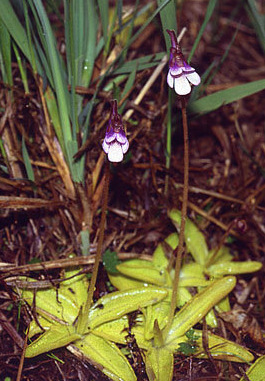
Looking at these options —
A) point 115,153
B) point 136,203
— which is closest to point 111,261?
point 136,203

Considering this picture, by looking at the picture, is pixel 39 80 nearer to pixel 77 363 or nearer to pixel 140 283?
pixel 140 283

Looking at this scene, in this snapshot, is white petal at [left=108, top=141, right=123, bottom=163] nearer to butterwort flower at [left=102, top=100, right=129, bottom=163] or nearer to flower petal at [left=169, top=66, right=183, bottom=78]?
butterwort flower at [left=102, top=100, right=129, bottom=163]

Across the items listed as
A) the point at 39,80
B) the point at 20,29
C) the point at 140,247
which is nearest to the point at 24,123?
the point at 39,80

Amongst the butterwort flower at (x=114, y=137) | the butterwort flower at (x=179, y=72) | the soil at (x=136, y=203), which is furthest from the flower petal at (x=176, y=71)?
the soil at (x=136, y=203)

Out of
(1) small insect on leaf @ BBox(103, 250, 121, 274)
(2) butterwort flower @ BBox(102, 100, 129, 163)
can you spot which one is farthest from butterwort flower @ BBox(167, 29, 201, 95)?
(1) small insect on leaf @ BBox(103, 250, 121, 274)

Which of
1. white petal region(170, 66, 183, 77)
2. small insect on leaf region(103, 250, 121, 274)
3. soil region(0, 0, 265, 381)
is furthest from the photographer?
small insect on leaf region(103, 250, 121, 274)

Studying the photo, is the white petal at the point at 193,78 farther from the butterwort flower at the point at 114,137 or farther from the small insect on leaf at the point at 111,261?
the small insect on leaf at the point at 111,261
